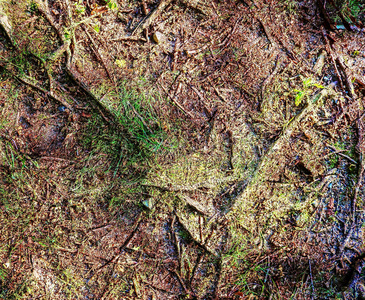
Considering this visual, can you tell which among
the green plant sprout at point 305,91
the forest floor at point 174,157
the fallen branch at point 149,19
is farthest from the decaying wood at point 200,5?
the green plant sprout at point 305,91

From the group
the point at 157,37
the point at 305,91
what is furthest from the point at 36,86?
the point at 305,91

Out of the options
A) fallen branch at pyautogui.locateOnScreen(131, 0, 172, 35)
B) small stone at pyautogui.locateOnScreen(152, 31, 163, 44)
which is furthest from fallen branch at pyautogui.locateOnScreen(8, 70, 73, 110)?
small stone at pyautogui.locateOnScreen(152, 31, 163, 44)

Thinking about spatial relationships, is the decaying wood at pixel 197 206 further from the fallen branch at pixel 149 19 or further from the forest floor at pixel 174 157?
the fallen branch at pixel 149 19

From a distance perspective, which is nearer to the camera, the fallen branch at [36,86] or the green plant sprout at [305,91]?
the fallen branch at [36,86]

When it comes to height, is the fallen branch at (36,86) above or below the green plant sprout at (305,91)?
below

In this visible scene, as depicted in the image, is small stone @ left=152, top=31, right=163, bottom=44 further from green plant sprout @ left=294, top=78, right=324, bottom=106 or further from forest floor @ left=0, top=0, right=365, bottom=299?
green plant sprout @ left=294, top=78, right=324, bottom=106
